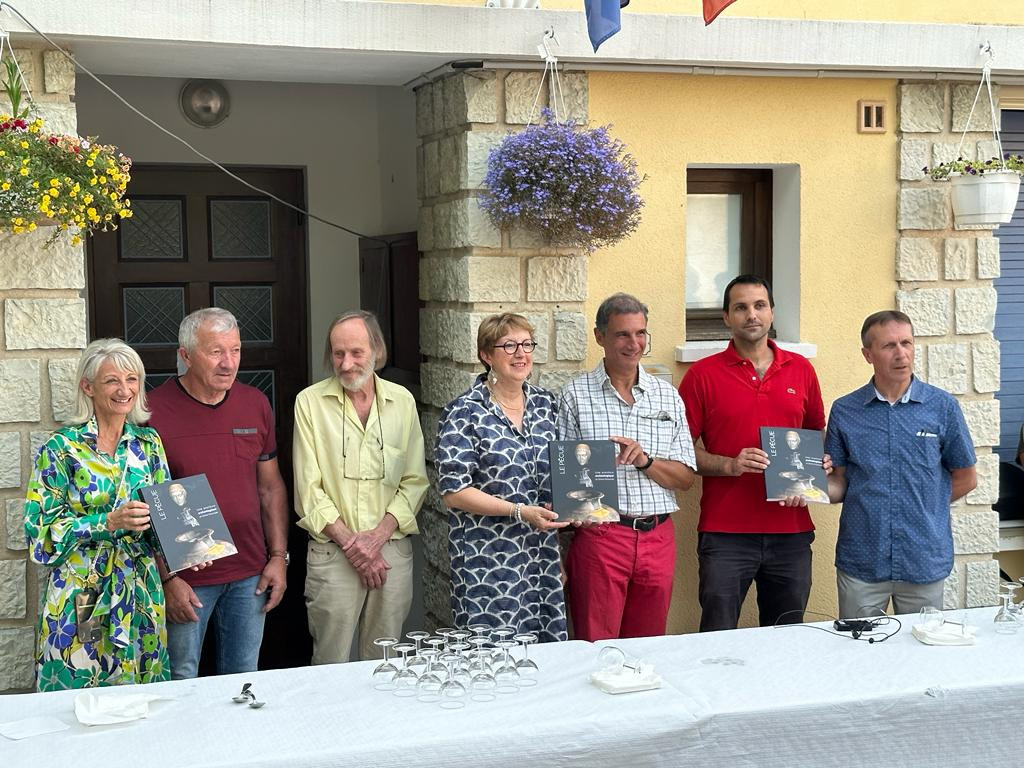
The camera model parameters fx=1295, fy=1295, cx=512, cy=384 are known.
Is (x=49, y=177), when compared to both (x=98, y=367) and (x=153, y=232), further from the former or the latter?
(x=153, y=232)

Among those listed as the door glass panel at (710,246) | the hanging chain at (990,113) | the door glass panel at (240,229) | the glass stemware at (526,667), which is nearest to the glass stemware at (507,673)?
the glass stemware at (526,667)

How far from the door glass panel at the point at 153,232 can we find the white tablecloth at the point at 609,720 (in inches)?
144

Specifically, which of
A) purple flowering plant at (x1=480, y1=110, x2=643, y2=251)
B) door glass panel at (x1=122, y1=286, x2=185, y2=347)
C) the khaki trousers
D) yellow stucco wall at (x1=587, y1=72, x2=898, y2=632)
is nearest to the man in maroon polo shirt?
the khaki trousers

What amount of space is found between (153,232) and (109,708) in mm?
3990

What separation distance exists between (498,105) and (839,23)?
159 cm

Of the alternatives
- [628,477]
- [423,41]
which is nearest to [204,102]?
[423,41]

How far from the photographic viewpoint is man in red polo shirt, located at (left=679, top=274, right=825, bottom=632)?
5.37 m

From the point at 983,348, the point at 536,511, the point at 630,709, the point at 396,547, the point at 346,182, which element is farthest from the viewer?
the point at 346,182

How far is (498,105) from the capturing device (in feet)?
18.3

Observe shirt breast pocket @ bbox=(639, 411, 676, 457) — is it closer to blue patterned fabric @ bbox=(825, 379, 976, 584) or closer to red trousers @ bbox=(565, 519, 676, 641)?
red trousers @ bbox=(565, 519, 676, 641)

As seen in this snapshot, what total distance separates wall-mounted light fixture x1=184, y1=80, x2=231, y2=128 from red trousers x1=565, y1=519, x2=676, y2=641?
3286 mm

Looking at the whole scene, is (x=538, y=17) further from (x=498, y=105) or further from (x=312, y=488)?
(x=312, y=488)

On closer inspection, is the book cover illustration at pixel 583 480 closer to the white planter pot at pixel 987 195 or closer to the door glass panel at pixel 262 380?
the white planter pot at pixel 987 195

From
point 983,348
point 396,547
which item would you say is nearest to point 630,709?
point 396,547
